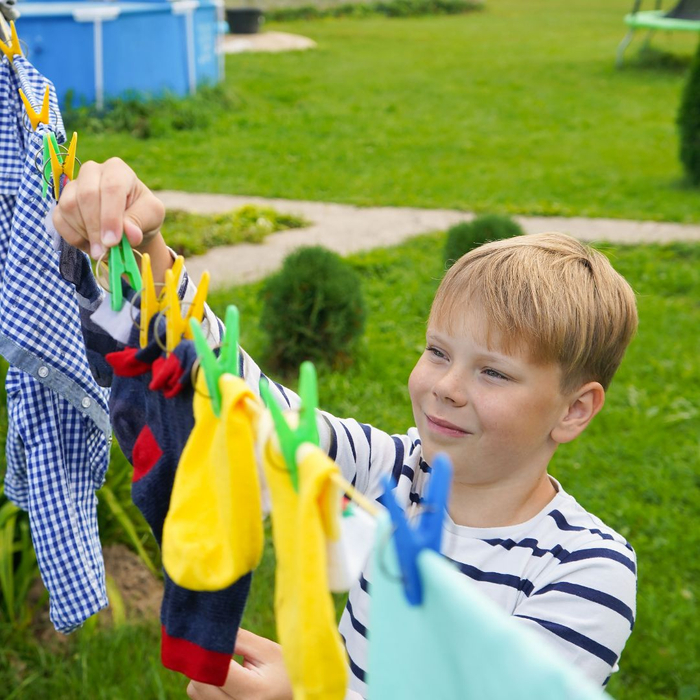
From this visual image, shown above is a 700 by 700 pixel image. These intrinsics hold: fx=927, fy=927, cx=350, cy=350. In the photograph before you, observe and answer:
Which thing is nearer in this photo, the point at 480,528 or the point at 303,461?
the point at 303,461

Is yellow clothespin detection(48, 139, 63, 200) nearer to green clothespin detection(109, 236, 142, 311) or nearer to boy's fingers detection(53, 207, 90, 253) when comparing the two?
boy's fingers detection(53, 207, 90, 253)

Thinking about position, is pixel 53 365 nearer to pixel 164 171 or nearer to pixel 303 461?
pixel 303 461

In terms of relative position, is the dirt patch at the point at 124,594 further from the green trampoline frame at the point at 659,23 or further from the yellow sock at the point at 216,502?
the green trampoline frame at the point at 659,23

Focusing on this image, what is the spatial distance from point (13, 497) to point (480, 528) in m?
1.15

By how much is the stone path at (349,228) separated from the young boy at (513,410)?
4.69 meters

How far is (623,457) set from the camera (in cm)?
430

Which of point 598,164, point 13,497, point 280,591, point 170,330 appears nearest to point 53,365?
point 13,497

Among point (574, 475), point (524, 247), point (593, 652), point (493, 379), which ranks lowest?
point (574, 475)

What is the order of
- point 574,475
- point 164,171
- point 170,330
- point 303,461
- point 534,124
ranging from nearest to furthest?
point 303,461 → point 170,330 → point 574,475 → point 164,171 → point 534,124

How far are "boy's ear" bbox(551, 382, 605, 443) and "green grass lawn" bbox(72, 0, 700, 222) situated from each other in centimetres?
656

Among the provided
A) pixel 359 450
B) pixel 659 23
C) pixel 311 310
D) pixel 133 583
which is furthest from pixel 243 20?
pixel 359 450

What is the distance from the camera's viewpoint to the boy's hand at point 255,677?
137cm

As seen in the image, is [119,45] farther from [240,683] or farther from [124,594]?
[240,683]

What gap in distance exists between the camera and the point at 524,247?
1621mm
